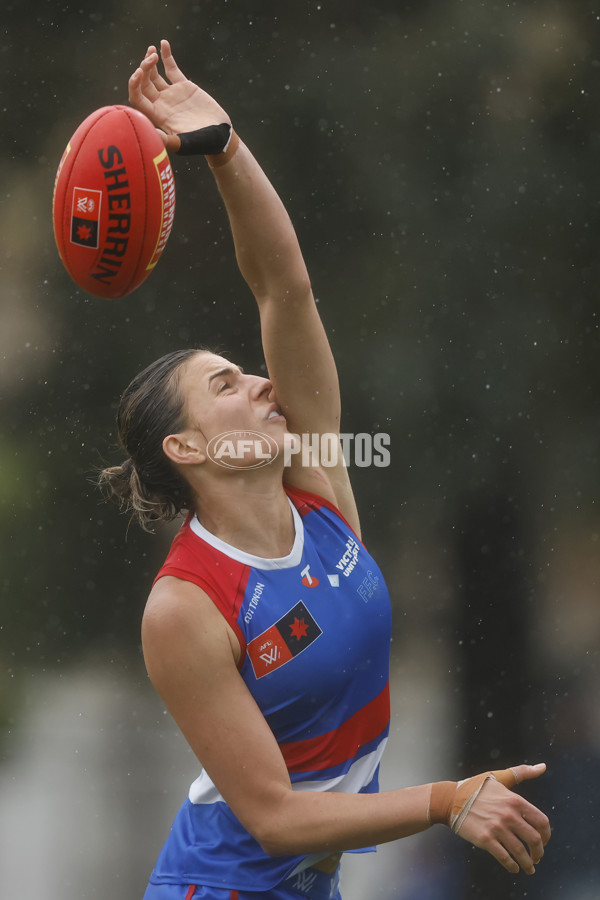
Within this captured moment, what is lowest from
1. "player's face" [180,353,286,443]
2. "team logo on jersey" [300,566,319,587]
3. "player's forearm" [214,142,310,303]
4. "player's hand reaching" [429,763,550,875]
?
"player's hand reaching" [429,763,550,875]

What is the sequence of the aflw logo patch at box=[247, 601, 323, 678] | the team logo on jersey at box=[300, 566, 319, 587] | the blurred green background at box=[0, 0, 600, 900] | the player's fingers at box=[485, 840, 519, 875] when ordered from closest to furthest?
the player's fingers at box=[485, 840, 519, 875], the aflw logo patch at box=[247, 601, 323, 678], the team logo on jersey at box=[300, 566, 319, 587], the blurred green background at box=[0, 0, 600, 900]

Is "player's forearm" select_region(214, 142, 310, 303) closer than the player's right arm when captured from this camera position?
No

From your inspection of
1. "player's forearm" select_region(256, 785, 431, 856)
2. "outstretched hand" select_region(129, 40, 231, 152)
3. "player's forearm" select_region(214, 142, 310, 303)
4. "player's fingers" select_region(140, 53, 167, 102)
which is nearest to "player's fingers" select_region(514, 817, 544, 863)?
"player's forearm" select_region(256, 785, 431, 856)

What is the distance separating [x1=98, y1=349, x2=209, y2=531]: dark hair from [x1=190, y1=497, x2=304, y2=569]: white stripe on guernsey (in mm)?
96

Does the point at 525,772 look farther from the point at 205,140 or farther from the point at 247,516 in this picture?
the point at 205,140

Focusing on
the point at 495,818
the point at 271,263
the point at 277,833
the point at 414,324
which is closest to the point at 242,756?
the point at 277,833

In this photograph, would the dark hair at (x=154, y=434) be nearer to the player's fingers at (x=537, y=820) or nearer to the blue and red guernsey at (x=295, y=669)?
the blue and red guernsey at (x=295, y=669)

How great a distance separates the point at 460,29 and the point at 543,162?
0.69m

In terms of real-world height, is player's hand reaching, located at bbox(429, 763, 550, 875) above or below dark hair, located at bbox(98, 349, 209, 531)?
below

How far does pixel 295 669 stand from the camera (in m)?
1.77

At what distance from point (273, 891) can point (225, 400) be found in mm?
883

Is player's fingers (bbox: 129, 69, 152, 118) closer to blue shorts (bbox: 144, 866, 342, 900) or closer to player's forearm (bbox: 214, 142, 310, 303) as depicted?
player's forearm (bbox: 214, 142, 310, 303)

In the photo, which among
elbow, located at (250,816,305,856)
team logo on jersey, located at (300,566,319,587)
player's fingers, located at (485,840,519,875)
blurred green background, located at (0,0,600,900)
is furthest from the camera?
blurred green background, located at (0,0,600,900)

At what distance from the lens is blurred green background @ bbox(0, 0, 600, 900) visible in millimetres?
4445
